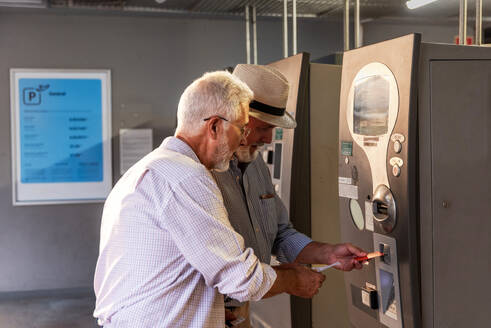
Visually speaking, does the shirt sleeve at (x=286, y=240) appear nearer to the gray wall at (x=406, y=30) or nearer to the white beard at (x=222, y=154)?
the white beard at (x=222, y=154)

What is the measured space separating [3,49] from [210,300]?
4.52 metres

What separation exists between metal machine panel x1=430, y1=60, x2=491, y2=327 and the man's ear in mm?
934

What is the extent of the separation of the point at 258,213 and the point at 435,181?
2.37ft

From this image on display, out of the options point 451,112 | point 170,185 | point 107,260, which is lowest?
point 107,260

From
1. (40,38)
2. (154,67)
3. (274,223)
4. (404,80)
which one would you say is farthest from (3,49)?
(404,80)

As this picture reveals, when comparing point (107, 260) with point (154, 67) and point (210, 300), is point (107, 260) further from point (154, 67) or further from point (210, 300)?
point (154, 67)

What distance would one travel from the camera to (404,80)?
211 cm

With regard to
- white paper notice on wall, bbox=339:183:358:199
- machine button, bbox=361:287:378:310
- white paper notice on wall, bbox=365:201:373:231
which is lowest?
machine button, bbox=361:287:378:310

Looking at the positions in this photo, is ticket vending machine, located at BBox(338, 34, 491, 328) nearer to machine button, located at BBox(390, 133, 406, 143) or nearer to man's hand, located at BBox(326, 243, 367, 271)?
machine button, located at BBox(390, 133, 406, 143)

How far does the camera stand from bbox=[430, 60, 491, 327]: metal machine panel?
2.14m

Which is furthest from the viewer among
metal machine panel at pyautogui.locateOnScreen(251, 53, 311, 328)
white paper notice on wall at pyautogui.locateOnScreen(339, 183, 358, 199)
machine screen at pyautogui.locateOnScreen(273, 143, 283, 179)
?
machine screen at pyautogui.locateOnScreen(273, 143, 283, 179)

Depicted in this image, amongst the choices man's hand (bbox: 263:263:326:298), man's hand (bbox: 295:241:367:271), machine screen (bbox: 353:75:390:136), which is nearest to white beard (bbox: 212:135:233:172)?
man's hand (bbox: 263:263:326:298)

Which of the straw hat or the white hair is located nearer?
the white hair

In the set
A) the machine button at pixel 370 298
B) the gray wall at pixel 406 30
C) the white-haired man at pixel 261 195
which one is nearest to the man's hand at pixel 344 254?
the white-haired man at pixel 261 195
